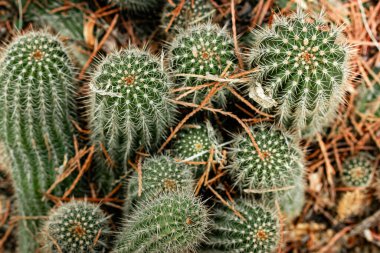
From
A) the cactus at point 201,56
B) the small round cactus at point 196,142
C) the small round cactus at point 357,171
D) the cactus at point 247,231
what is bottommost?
the cactus at point 247,231

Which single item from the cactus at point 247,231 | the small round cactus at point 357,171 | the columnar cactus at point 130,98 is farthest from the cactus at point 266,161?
the small round cactus at point 357,171

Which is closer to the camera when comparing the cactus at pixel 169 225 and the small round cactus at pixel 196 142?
the cactus at pixel 169 225

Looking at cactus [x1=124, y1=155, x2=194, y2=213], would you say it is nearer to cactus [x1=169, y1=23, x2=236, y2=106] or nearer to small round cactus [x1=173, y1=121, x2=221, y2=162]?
small round cactus [x1=173, y1=121, x2=221, y2=162]

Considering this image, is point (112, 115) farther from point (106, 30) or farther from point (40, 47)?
point (106, 30)

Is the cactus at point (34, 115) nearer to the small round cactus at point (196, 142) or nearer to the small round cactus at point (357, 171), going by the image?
the small round cactus at point (196, 142)

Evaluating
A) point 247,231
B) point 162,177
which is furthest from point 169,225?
point 247,231

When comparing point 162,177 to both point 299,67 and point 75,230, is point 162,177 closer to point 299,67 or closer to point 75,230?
point 75,230
